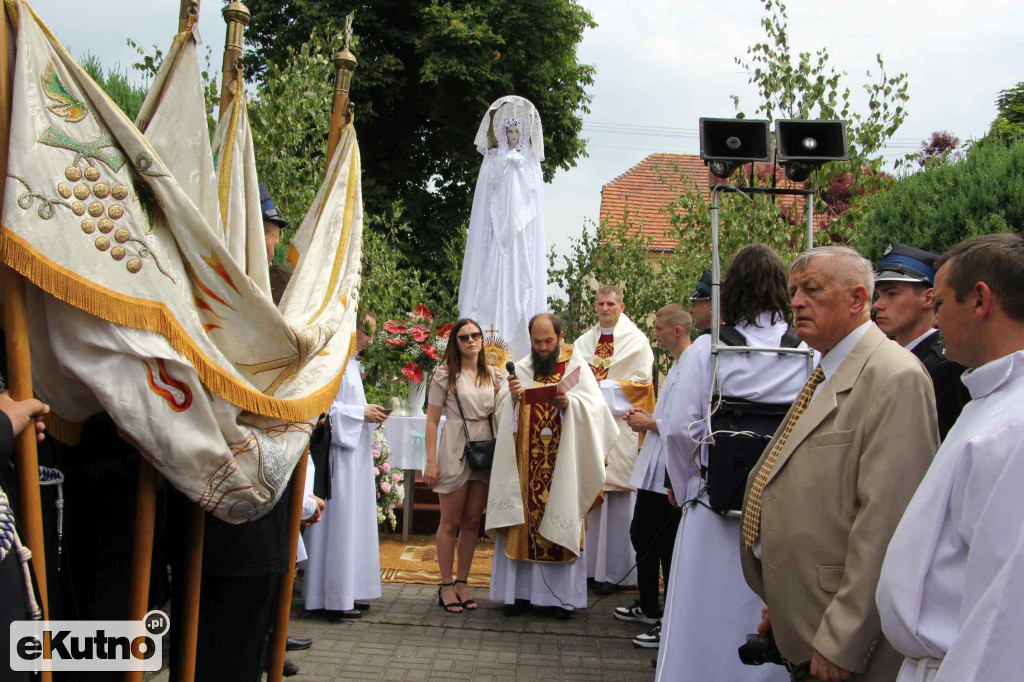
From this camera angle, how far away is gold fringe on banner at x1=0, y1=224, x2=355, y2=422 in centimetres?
221

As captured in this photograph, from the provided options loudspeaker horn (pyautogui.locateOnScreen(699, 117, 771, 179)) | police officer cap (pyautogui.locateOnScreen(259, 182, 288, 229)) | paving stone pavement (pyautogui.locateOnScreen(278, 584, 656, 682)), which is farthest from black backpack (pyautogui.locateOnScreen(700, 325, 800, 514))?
police officer cap (pyautogui.locateOnScreen(259, 182, 288, 229))

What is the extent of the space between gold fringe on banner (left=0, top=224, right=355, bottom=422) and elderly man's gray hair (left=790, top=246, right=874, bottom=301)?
1.79 meters

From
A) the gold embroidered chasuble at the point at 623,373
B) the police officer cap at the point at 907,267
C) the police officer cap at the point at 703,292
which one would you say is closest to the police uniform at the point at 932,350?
the police officer cap at the point at 907,267

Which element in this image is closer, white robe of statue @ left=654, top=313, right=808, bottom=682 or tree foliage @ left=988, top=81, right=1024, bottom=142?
white robe of statue @ left=654, top=313, right=808, bottom=682

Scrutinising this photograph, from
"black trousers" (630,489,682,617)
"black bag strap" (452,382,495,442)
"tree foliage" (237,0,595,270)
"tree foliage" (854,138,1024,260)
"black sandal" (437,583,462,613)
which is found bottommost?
"black sandal" (437,583,462,613)

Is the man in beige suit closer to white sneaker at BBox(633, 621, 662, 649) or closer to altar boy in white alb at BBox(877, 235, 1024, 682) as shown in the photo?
altar boy in white alb at BBox(877, 235, 1024, 682)

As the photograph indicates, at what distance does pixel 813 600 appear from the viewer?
8.79 feet

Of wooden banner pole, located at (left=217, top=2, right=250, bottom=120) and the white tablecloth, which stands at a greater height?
wooden banner pole, located at (left=217, top=2, right=250, bottom=120)

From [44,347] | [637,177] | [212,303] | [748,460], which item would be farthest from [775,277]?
[637,177]

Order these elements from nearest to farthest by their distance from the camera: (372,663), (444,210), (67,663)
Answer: (67,663), (372,663), (444,210)

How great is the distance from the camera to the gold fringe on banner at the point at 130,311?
221cm

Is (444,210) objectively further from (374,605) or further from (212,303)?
(212,303)

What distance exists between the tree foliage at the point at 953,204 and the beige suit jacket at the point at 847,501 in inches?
241

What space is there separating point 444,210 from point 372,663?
1635 centimetres
